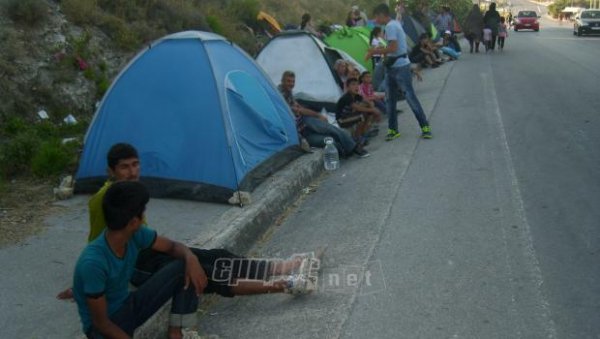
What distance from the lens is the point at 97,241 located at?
12.1ft

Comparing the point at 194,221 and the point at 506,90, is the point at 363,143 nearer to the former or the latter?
the point at 194,221

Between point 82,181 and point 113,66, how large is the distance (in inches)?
191

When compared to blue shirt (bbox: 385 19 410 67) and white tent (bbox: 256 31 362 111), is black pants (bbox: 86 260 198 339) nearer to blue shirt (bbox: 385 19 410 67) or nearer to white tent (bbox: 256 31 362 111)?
blue shirt (bbox: 385 19 410 67)

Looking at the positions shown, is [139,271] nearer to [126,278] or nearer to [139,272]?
[139,272]

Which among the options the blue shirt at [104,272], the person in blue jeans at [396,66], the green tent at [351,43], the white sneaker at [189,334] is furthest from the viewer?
the green tent at [351,43]

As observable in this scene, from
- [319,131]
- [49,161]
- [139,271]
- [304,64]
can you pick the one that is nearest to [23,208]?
[49,161]

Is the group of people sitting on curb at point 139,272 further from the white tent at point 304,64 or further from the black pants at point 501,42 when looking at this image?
the black pants at point 501,42

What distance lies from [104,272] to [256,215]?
2.79 metres

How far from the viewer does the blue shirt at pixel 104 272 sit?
3531 millimetres

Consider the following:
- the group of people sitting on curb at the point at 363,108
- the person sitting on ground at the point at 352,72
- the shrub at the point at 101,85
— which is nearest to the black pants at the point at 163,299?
the group of people sitting on curb at the point at 363,108

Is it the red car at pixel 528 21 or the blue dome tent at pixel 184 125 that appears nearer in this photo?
the blue dome tent at pixel 184 125

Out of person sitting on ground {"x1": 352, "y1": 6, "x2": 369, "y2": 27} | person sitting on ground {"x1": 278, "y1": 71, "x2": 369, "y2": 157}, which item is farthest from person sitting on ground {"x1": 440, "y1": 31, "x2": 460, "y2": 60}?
person sitting on ground {"x1": 278, "y1": 71, "x2": 369, "y2": 157}

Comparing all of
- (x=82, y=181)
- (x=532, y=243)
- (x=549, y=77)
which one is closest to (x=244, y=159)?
(x=82, y=181)

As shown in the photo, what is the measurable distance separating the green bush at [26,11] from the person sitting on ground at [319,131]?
4.60 meters
